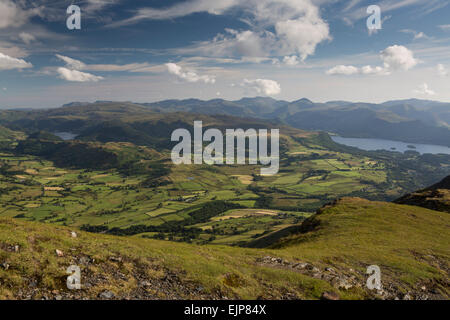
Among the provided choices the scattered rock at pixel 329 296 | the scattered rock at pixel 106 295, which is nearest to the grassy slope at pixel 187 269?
the scattered rock at pixel 106 295

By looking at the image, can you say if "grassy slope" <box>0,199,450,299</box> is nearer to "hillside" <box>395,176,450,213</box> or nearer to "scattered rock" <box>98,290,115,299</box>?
"scattered rock" <box>98,290,115,299</box>

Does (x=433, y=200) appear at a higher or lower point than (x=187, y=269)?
lower

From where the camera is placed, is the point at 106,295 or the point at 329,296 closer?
the point at 106,295

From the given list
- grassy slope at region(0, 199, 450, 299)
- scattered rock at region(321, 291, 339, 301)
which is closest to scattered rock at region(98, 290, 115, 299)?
grassy slope at region(0, 199, 450, 299)

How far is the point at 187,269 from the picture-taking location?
28.3 m

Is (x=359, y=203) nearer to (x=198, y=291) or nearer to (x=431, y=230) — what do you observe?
(x=431, y=230)

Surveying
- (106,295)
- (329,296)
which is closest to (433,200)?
A: (329,296)

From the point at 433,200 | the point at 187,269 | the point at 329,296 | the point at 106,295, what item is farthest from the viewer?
the point at 433,200

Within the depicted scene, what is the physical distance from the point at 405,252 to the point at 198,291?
4198 cm

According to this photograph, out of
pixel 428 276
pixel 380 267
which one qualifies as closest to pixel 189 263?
pixel 380 267

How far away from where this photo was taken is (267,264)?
3481 cm

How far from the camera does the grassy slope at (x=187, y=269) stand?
73.2 feet

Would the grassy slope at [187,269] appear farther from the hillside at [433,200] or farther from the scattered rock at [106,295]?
the hillside at [433,200]

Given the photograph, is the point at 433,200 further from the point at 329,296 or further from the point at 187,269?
the point at 187,269
